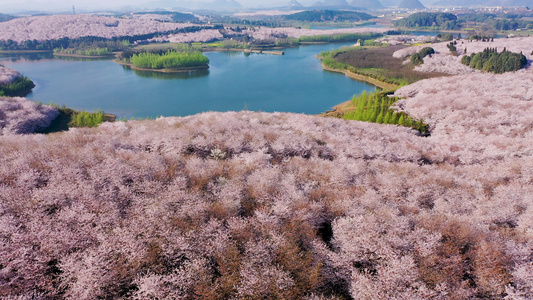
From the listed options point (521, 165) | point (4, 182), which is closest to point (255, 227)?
point (4, 182)

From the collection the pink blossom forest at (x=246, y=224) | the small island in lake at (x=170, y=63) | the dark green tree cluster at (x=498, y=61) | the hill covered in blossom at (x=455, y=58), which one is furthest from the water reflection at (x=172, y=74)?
the dark green tree cluster at (x=498, y=61)

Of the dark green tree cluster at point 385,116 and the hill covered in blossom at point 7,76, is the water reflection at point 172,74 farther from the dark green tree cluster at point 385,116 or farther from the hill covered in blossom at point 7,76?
the dark green tree cluster at point 385,116

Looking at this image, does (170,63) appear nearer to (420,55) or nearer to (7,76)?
(7,76)

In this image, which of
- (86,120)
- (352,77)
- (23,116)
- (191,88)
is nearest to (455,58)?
(352,77)

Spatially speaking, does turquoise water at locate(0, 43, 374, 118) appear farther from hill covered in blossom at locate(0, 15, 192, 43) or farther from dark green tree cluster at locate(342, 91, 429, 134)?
hill covered in blossom at locate(0, 15, 192, 43)

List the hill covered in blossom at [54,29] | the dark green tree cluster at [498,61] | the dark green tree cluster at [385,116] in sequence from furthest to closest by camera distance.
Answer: the hill covered in blossom at [54,29]
the dark green tree cluster at [498,61]
the dark green tree cluster at [385,116]

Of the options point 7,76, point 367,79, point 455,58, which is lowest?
point 367,79
